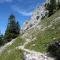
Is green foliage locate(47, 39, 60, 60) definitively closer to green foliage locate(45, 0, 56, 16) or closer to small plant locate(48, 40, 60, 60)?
small plant locate(48, 40, 60, 60)

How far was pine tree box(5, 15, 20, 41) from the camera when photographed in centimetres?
12175

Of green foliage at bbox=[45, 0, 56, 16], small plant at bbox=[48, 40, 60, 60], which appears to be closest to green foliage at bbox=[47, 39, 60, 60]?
small plant at bbox=[48, 40, 60, 60]

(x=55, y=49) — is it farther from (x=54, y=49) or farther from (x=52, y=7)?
(x=52, y=7)

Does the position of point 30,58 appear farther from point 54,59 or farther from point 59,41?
point 59,41

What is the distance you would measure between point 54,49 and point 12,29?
74.4 metres

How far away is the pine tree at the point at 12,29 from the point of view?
399 feet

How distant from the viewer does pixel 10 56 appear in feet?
186

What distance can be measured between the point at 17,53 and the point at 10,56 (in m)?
2.09

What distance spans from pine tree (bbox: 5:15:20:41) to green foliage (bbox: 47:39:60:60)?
67.7 m

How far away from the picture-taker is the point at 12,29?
413ft

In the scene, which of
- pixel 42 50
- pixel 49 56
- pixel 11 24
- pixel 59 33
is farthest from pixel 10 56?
pixel 11 24

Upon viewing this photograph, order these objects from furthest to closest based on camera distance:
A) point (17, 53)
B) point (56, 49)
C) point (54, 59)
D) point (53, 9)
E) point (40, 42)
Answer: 1. point (53, 9)
2. point (40, 42)
3. point (17, 53)
4. point (56, 49)
5. point (54, 59)

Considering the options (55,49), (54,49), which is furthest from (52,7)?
(55,49)

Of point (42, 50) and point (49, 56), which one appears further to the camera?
point (42, 50)
